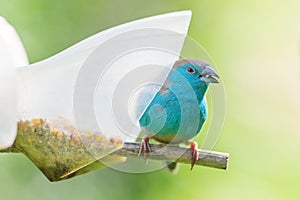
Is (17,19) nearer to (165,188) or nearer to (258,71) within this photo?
(165,188)

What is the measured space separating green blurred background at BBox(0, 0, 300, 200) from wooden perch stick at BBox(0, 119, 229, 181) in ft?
3.07

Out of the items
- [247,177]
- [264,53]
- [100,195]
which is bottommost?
[100,195]

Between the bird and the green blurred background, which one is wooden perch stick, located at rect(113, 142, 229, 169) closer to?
the bird

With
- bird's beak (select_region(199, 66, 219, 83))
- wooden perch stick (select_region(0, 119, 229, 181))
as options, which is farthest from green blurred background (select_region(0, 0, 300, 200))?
bird's beak (select_region(199, 66, 219, 83))

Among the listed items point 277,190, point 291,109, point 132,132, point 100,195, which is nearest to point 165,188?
point 100,195

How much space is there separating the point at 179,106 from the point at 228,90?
123 cm

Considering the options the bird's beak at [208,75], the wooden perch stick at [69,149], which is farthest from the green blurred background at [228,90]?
the bird's beak at [208,75]

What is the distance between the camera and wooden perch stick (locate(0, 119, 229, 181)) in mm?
1138

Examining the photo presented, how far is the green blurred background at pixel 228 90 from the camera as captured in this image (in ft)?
7.09

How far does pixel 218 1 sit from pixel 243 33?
0.17 m

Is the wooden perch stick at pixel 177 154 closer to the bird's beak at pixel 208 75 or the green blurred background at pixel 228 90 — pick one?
the bird's beak at pixel 208 75

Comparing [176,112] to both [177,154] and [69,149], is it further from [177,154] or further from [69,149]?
[69,149]

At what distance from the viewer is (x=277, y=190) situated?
2.26 meters

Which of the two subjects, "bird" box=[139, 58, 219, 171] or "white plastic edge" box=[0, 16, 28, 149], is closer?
"white plastic edge" box=[0, 16, 28, 149]
